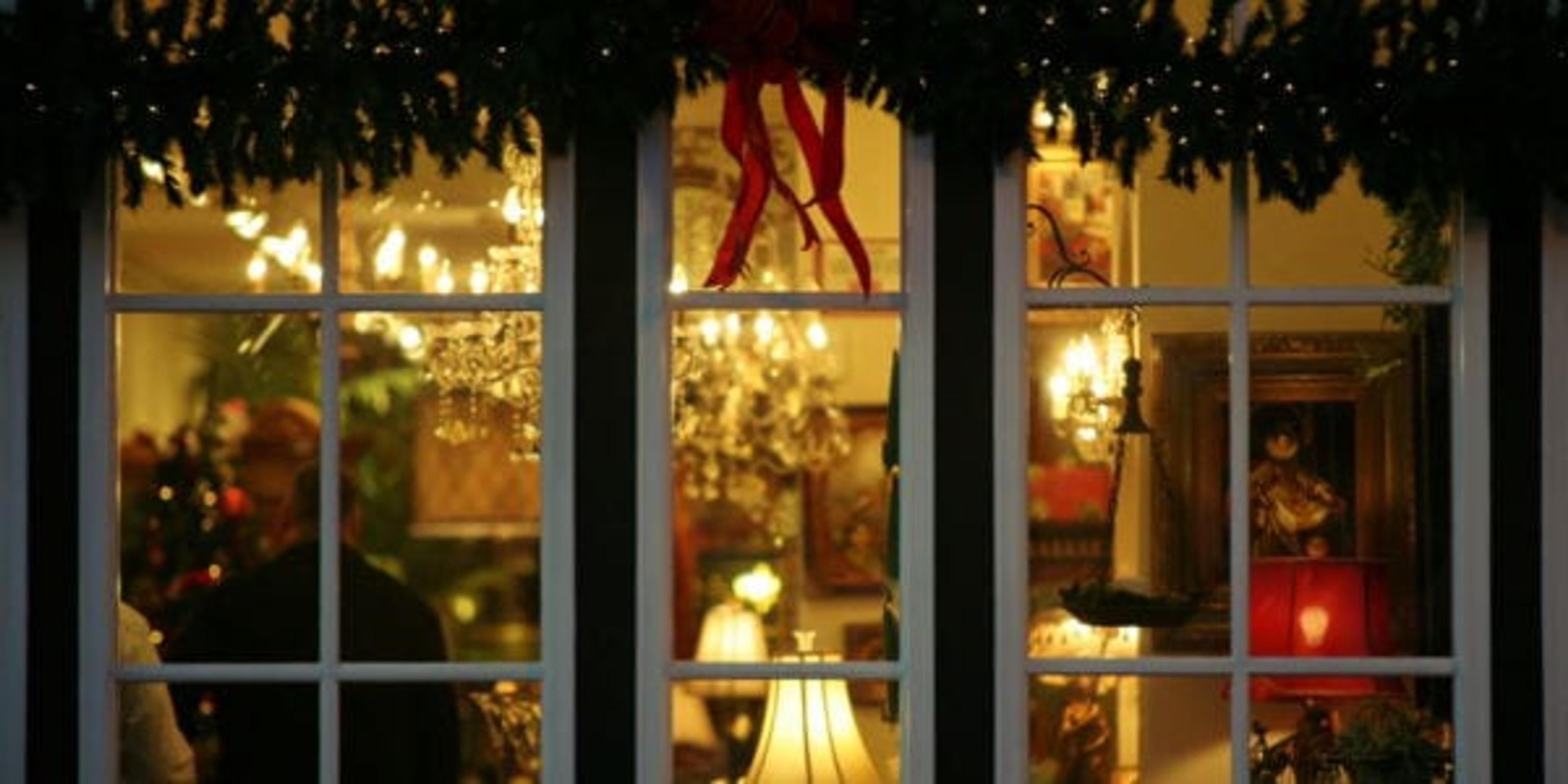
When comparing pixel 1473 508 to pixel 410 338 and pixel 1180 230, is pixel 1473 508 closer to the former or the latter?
pixel 1180 230

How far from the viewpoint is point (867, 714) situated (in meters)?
5.90

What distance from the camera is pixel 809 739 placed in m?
6.02

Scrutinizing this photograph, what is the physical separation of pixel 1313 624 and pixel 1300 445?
0.29 metres

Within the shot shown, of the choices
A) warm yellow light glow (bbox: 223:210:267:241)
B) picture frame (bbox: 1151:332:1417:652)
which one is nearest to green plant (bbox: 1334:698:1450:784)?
picture frame (bbox: 1151:332:1417:652)

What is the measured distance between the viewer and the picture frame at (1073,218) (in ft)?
17.7

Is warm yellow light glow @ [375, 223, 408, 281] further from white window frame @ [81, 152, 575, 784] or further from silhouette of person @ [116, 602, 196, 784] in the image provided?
silhouette of person @ [116, 602, 196, 784]

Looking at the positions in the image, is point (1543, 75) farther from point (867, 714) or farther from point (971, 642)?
point (867, 714)

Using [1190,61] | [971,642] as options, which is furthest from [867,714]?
[1190,61]

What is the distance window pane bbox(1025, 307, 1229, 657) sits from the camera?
5414mm

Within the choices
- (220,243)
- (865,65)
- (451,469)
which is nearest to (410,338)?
(451,469)

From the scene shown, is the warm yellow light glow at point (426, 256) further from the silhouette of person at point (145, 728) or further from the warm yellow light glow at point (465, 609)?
the silhouette of person at point (145, 728)

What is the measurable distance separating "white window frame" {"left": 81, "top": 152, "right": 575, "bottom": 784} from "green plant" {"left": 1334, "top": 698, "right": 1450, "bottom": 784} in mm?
1253

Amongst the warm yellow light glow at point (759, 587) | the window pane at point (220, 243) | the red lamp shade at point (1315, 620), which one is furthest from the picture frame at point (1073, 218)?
the warm yellow light glow at point (759, 587)

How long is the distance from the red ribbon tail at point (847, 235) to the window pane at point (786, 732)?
2.54 feet
